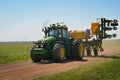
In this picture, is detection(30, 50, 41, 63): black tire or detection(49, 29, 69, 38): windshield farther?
detection(49, 29, 69, 38): windshield

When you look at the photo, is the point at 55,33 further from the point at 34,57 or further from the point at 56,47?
the point at 34,57

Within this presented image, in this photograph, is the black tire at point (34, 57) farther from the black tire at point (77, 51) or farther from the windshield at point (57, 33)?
the black tire at point (77, 51)

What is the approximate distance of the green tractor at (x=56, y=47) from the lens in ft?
72.2

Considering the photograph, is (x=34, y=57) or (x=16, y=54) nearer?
(x=34, y=57)

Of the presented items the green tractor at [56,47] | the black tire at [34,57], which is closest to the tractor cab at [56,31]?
the green tractor at [56,47]

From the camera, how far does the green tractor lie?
72.2ft

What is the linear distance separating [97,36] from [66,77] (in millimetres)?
18801

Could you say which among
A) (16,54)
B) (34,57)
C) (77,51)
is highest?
(77,51)

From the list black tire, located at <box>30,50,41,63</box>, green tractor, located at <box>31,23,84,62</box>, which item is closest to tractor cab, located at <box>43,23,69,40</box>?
green tractor, located at <box>31,23,84,62</box>

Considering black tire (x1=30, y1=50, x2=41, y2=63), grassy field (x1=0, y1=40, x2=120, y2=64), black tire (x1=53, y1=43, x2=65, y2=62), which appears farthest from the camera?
grassy field (x1=0, y1=40, x2=120, y2=64)

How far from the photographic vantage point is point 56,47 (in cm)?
2172

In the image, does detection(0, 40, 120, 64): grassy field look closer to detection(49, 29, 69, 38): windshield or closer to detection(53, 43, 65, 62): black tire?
detection(49, 29, 69, 38): windshield

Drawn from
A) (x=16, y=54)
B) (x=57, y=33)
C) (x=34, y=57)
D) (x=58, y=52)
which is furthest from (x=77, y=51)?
(x=16, y=54)

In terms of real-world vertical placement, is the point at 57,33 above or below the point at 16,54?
above
